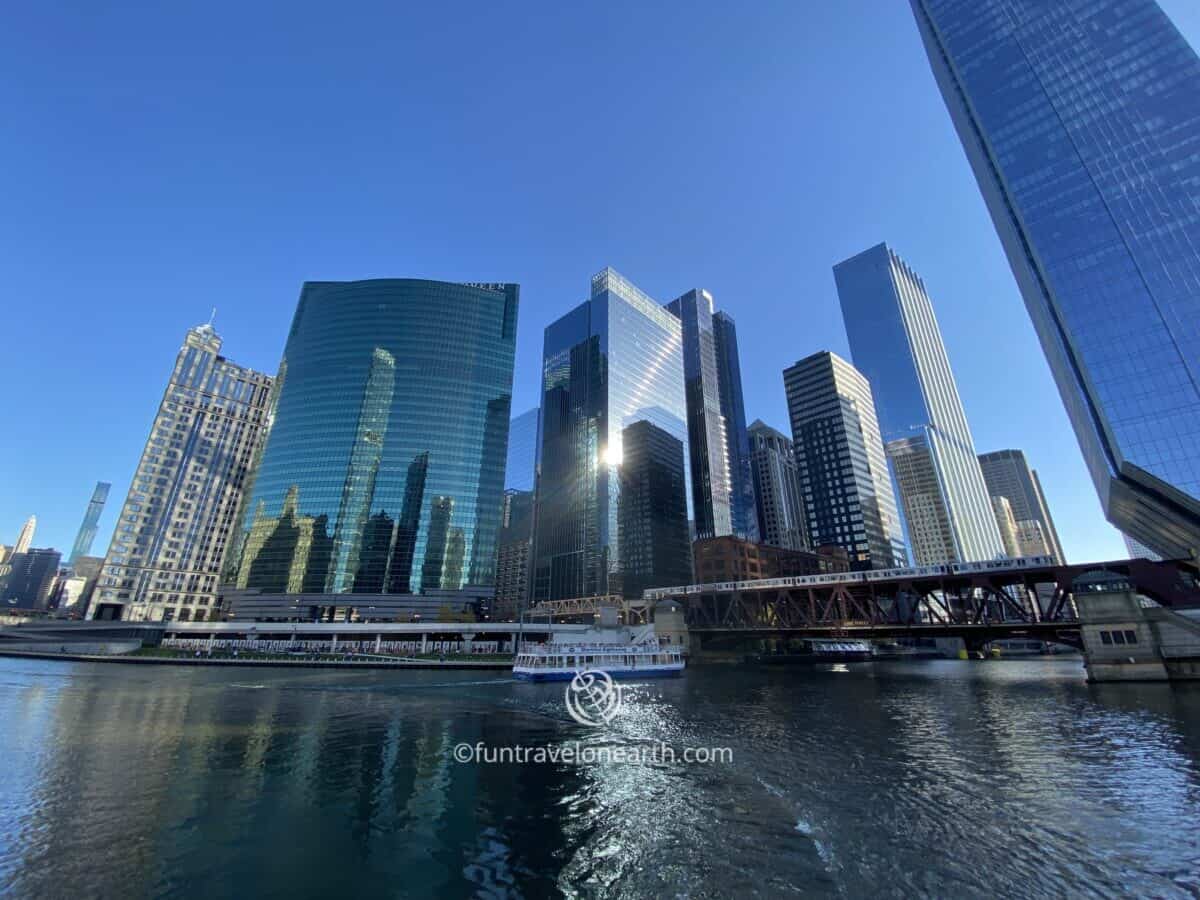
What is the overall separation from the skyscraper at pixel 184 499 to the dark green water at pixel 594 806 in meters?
153

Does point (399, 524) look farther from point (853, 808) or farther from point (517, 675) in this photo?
point (853, 808)

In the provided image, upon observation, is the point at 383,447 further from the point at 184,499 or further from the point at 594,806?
the point at 594,806

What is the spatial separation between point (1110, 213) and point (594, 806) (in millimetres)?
127908

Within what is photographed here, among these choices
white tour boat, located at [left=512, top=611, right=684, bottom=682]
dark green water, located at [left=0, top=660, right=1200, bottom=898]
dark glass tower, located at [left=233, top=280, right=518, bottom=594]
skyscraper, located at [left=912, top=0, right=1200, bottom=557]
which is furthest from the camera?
dark glass tower, located at [left=233, top=280, right=518, bottom=594]

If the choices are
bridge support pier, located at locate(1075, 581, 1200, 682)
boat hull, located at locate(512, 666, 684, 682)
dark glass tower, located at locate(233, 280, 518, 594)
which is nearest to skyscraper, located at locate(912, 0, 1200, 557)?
bridge support pier, located at locate(1075, 581, 1200, 682)

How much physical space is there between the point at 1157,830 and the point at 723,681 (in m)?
60.9

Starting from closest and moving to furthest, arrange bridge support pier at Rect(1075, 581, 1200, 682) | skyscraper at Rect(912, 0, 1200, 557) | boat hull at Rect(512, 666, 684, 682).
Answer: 1. bridge support pier at Rect(1075, 581, 1200, 682)
2. boat hull at Rect(512, 666, 684, 682)
3. skyscraper at Rect(912, 0, 1200, 557)

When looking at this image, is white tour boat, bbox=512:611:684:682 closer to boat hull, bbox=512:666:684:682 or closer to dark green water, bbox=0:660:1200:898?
boat hull, bbox=512:666:684:682

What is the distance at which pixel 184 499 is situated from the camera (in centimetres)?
17600

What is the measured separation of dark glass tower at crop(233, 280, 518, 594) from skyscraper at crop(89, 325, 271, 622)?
1083 inches

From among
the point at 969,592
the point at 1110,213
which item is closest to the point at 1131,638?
the point at 969,592

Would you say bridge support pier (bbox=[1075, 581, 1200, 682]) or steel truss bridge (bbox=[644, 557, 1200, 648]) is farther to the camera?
steel truss bridge (bbox=[644, 557, 1200, 648])

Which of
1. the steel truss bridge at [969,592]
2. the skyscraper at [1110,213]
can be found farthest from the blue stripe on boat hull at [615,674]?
the skyscraper at [1110,213]

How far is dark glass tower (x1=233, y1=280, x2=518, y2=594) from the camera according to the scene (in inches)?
6161
